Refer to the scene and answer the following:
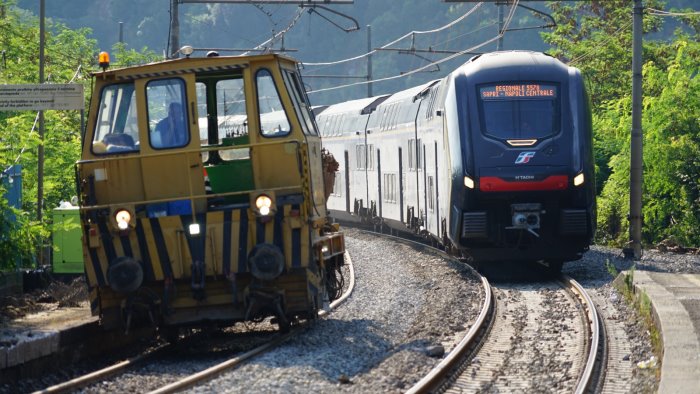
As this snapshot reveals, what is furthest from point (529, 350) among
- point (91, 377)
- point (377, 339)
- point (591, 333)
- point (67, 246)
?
point (67, 246)

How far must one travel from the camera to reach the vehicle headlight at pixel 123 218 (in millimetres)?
10805

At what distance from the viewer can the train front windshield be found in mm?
16609

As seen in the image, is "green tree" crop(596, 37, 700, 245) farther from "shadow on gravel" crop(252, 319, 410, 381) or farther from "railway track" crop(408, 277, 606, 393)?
"shadow on gravel" crop(252, 319, 410, 381)

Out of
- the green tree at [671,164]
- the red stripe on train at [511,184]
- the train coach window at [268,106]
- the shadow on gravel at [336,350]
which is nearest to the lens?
the shadow on gravel at [336,350]

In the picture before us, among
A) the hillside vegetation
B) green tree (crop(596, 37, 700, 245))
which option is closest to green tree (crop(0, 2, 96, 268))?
the hillside vegetation

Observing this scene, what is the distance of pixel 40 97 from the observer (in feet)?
48.2

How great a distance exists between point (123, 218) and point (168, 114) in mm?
1171

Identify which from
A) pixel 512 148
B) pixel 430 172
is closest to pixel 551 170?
pixel 512 148

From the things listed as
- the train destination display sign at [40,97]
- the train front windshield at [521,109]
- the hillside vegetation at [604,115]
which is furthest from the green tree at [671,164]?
the train destination display sign at [40,97]

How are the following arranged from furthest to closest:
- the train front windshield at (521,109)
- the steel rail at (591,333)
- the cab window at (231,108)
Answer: the train front windshield at (521,109)
the cab window at (231,108)
the steel rail at (591,333)

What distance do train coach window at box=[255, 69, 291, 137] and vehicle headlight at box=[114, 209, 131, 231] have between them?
1.56 metres

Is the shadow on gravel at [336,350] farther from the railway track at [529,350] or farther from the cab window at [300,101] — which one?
the cab window at [300,101]

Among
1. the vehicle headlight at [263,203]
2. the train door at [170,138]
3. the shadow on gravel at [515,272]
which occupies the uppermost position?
the train door at [170,138]

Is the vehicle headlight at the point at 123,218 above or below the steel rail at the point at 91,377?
above
